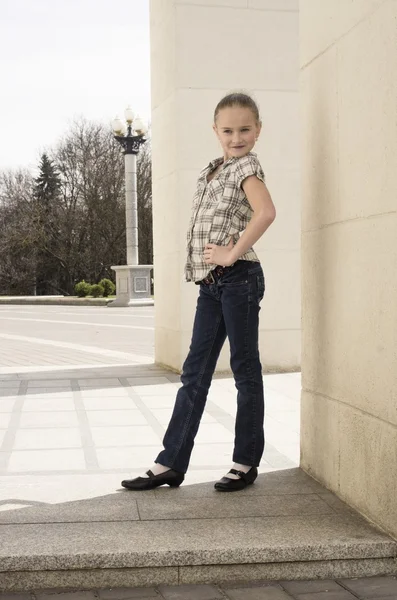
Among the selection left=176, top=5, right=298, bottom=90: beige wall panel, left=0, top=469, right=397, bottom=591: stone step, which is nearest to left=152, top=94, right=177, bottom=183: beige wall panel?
left=176, top=5, right=298, bottom=90: beige wall panel

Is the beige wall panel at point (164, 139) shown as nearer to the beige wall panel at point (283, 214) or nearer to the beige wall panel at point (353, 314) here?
the beige wall panel at point (283, 214)

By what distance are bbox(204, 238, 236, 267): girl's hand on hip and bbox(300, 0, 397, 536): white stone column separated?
47cm

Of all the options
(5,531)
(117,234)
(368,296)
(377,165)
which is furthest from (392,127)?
(117,234)

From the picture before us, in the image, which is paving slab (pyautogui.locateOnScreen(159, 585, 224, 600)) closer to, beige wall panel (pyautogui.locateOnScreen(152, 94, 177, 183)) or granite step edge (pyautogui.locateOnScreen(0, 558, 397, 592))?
granite step edge (pyautogui.locateOnScreen(0, 558, 397, 592))

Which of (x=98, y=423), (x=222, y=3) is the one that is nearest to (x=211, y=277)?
(x=98, y=423)

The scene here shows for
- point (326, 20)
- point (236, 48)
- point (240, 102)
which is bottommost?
point (240, 102)

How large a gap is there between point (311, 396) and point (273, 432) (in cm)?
128

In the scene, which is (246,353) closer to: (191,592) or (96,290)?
(191,592)

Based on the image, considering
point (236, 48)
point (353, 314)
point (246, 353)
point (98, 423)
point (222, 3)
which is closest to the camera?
point (353, 314)

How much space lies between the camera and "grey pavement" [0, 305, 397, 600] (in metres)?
3.03

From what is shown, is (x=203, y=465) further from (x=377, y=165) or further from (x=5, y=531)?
(x=377, y=165)

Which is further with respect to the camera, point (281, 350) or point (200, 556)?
point (281, 350)

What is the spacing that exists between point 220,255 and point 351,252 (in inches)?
22.4

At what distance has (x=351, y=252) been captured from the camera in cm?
361
